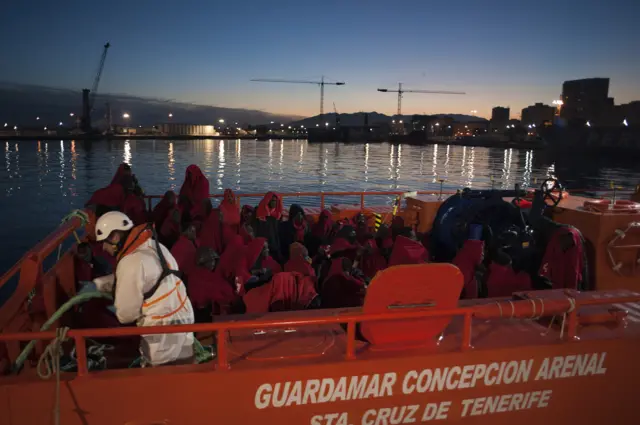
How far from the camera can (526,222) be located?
7.18m

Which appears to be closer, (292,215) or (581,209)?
(581,209)

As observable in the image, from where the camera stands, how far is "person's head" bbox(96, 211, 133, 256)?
10.2ft

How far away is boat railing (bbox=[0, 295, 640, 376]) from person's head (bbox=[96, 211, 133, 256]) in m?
0.62

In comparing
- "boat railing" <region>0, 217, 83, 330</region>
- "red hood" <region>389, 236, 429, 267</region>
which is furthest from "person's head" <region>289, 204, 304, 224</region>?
"boat railing" <region>0, 217, 83, 330</region>

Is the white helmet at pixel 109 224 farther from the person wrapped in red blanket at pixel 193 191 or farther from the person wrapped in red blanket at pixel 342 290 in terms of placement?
the person wrapped in red blanket at pixel 193 191

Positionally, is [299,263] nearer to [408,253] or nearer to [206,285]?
[206,285]

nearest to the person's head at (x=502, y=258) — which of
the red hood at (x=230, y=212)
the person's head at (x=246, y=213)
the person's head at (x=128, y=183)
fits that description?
the red hood at (x=230, y=212)

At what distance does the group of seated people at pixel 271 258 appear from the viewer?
16.7ft

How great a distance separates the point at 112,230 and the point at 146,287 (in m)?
0.52

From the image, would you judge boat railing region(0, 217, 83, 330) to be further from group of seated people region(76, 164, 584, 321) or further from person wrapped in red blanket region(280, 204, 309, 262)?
person wrapped in red blanket region(280, 204, 309, 262)

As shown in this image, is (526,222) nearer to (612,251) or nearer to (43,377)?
(612,251)

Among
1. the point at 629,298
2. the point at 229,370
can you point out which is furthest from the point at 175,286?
the point at 629,298

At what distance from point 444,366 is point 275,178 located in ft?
171

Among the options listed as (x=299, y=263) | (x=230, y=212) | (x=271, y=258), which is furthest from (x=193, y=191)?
(x=299, y=263)
